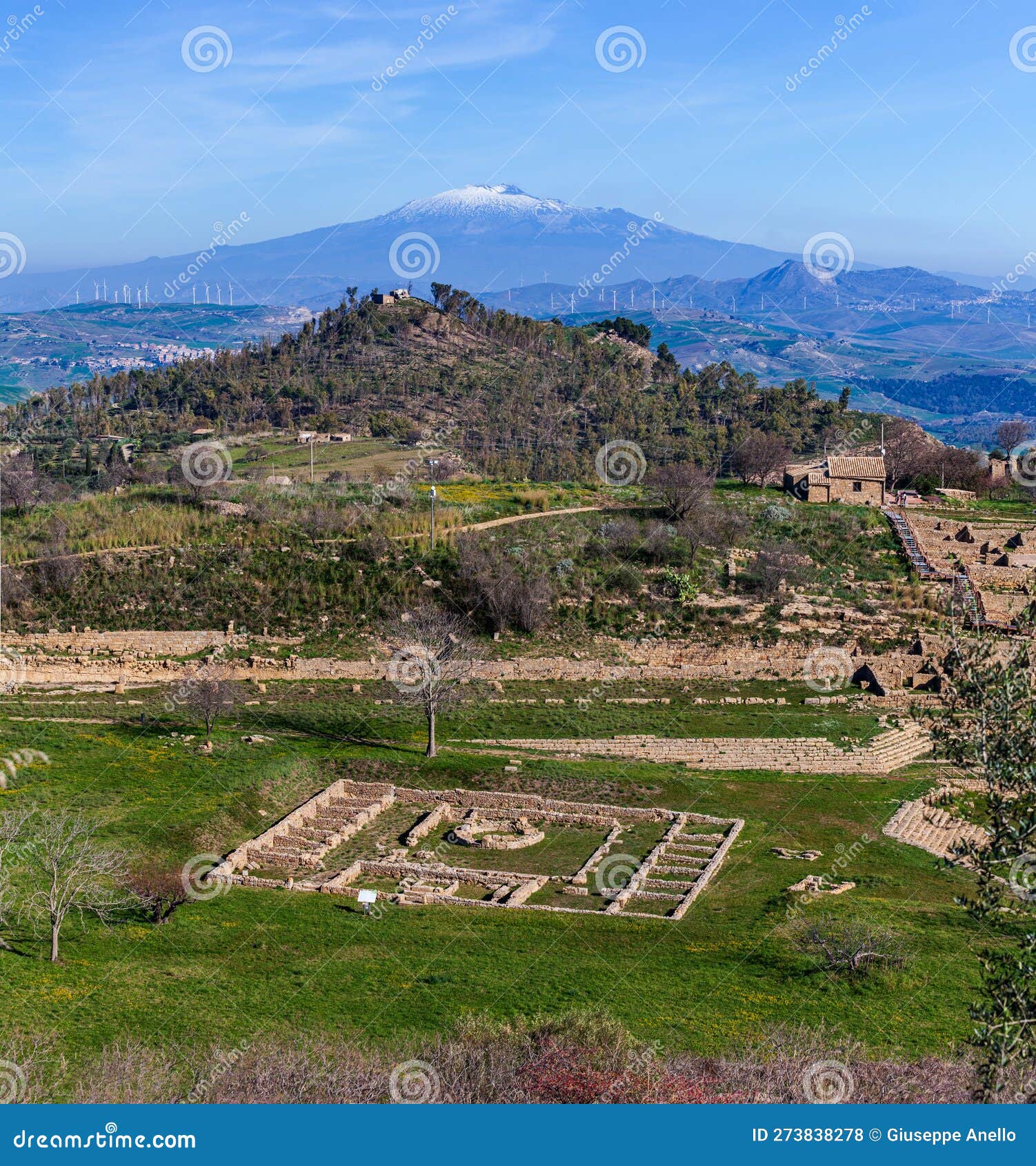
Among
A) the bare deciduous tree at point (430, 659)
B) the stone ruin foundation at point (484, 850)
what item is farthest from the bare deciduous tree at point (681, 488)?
the stone ruin foundation at point (484, 850)

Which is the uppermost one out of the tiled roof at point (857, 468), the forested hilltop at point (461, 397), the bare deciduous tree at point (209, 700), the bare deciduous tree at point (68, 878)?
the forested hilltop at point (461, 397)

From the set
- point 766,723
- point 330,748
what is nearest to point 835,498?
point 766,723

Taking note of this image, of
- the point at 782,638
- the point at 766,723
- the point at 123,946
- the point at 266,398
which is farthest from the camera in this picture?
the point at 266,398

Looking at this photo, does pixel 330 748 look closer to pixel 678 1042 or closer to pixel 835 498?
pixel 678 1042

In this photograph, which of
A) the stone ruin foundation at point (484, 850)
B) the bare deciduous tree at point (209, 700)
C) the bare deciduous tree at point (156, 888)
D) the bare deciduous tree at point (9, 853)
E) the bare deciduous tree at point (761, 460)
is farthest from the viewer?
the bare deciduous tree at point (761, 460)

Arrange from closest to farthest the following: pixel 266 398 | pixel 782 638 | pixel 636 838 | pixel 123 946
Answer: pixel 123 946
pixel 636 838
pixel 782 638
pixel 266 398

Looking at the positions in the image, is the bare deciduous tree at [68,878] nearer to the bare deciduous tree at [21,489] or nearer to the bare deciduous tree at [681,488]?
the bare deciduous tree at [21,489]
